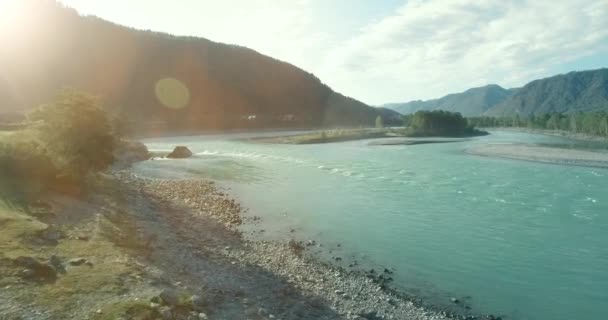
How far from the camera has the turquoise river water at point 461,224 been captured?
20.8 meters

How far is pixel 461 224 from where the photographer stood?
32.7 meters

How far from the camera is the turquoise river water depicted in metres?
20.8

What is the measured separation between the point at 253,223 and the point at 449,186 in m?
28.0

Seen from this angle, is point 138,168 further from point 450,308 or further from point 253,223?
point 450,308

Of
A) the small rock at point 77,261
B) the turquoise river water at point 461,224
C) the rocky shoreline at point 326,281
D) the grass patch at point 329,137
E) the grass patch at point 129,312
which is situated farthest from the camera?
the grass patch at point 329,137

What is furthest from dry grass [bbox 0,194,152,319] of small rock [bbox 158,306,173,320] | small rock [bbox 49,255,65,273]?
small rock [bbox 158,306,173,320]

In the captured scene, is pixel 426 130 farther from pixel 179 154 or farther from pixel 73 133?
pixel 73 133

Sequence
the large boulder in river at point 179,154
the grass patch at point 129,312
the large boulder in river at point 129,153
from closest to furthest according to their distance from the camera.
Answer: the grass patch at point 129,312, the large boulder in river at point 129,153, the large boulder in river at point 179,154

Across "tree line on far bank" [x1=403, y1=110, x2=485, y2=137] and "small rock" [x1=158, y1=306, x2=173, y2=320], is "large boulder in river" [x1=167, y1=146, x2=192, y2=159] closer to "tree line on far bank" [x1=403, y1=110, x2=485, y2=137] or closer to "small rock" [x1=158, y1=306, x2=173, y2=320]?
"small rock" [x1=158, y1=306, x2=173, y2=320]

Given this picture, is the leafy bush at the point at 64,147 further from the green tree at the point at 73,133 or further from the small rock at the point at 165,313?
the small rock at the point at 165,313

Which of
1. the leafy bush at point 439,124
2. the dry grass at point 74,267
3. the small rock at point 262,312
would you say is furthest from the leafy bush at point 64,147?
the leafy bush at point 439,124

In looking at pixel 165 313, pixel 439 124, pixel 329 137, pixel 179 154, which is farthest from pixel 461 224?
pixel 439 124

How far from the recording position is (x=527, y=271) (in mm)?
23281

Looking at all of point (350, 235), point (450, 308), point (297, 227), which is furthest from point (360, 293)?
point (297, 227)
